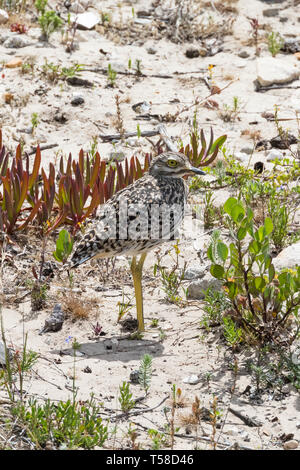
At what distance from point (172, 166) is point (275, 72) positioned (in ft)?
15.7

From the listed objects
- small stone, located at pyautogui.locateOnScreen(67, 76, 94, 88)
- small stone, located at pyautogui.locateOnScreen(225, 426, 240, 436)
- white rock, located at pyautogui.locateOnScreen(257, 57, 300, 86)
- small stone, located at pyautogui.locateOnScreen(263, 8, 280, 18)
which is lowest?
small stone, located at pyautogui.locateOnScreen(225, 426, 240, 436)

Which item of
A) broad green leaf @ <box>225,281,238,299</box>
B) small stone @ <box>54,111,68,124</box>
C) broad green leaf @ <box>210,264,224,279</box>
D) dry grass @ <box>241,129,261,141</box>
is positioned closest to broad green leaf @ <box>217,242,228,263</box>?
broad green leaf @ <box>210,264,224,279</box>

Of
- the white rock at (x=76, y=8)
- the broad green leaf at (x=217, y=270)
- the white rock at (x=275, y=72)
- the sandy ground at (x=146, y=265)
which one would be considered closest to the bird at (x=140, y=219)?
the sandy ground at (x=146, y=265)

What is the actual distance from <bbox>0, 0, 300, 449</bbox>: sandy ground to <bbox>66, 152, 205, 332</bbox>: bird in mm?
526

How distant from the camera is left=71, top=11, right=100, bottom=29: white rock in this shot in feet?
37.9

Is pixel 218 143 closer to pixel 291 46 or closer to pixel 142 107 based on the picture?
pixel 142 107

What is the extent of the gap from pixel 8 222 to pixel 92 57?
4.50m

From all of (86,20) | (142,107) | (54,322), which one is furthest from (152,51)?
(54,322)

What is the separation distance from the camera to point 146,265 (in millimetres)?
7383

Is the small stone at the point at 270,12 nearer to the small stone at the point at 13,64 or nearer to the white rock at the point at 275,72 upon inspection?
the white rock at the point at 275,72

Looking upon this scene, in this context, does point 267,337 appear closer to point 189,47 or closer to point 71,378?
point 71,378

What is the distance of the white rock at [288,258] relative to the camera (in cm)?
645

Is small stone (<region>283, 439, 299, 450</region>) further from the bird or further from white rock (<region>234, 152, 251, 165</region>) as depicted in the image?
white rock (<region>234, 152, 251, 165</region>)

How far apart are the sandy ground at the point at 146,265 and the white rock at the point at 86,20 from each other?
4.6 inches
